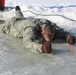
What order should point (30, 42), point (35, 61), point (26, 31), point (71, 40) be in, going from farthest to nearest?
point (26, 31), point (71, 40), point (30, 42), point (35, 61)

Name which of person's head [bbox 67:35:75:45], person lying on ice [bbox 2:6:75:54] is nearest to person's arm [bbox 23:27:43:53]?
person lying on ice [bbox 2:6:75:54]

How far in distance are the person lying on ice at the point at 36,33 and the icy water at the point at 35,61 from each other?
12 cm

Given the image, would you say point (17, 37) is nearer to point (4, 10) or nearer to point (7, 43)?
point (7, 43)

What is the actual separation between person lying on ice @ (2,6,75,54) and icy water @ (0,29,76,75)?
0.12 m

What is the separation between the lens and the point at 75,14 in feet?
23.5

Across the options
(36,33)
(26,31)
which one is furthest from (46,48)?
(26,31)

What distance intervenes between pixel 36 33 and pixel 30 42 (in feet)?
1.23

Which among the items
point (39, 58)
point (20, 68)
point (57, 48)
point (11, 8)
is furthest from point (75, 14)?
point (20, 68)

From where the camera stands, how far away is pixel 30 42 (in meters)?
4.87

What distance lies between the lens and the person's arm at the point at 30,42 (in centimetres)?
472

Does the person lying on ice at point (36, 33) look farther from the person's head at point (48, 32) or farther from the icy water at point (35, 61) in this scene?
the icy water at point (35, 61)

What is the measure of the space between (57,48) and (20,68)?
1.03 meters

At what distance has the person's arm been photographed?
186 inches

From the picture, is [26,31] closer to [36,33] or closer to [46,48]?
[36,33]
